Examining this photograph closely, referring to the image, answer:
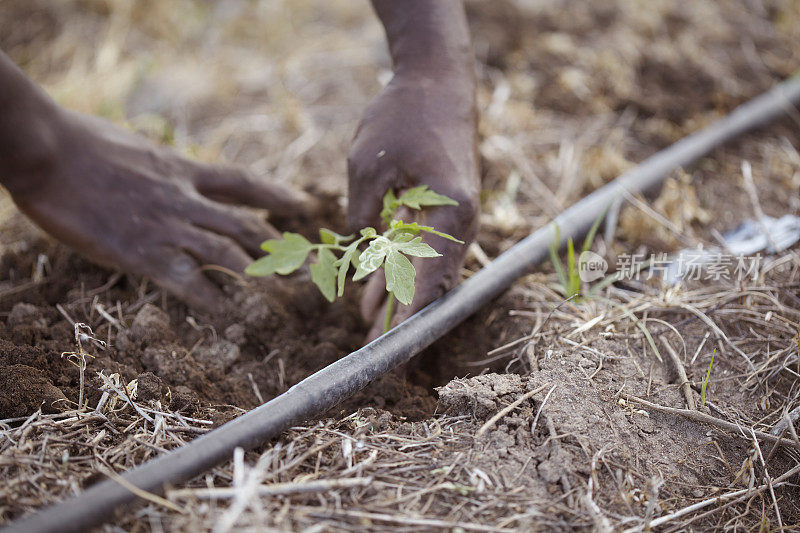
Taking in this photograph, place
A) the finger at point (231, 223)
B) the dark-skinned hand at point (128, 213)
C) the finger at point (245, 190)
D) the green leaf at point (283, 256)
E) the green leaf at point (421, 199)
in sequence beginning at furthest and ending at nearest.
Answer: the finger at point (245, 190) < the finger at point (231, 223) < the dark-skinned hand at point (128, 213) < the green leaf at point (283, 256) < the green leaf at point (421, 199)

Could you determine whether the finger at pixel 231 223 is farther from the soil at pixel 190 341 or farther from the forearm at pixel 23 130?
the forearm at pixel 23 130

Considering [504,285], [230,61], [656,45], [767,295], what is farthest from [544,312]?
[230,61]

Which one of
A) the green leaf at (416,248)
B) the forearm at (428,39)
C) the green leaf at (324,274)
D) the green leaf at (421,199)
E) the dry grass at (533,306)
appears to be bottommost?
the dry grass at (533,306)

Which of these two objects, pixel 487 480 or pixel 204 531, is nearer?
pixel 204 531

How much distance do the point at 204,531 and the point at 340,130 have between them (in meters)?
2.60

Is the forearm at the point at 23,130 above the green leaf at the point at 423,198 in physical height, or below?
above

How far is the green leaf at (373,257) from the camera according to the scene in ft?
4.79

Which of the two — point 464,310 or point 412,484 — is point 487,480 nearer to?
point 412,484

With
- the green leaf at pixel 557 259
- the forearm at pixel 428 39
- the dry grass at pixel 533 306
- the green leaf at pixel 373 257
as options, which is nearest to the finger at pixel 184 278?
the dry grass at pixel 533 306

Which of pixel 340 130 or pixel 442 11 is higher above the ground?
pixel 442 11

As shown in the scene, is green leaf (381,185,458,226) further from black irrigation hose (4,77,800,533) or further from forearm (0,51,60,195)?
forearm (0,51,60,195)

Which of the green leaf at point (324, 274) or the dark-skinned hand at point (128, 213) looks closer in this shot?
the green leaf at point (324, 274)

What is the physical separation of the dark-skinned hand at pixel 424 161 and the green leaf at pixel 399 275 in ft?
0.92

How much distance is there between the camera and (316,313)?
2.09m
